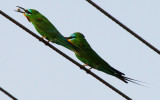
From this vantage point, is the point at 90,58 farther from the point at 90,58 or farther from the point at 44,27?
the point at 44,27

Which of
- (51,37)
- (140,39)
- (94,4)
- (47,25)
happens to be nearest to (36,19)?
(47,25)

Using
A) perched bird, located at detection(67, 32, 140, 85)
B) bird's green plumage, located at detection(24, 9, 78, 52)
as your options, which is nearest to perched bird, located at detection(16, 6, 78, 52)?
bird's green plumage, located at detection(24, 9, 78, 52)

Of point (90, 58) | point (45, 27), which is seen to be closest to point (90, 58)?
point (90, 58)

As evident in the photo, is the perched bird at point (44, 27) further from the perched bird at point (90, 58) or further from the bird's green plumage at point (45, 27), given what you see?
the perched bird at point (90, 58)

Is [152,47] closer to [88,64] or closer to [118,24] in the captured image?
[118,24]

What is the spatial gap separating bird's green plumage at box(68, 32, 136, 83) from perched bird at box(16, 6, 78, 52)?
2.00 ft

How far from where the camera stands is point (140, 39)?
383cm

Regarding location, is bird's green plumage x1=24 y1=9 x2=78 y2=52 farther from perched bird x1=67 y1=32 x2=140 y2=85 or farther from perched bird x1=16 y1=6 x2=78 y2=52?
perched bird x1=67 y1=32 x2=140 y2=85

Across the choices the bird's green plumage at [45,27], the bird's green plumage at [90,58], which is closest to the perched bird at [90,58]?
the bird's green plumage at [90,58]

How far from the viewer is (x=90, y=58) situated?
6.02 meters

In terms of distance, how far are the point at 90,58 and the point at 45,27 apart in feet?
2.74

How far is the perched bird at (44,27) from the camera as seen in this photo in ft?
18.4

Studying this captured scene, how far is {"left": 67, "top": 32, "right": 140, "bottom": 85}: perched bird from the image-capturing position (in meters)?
5.20

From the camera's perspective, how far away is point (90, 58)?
602 centimetres
